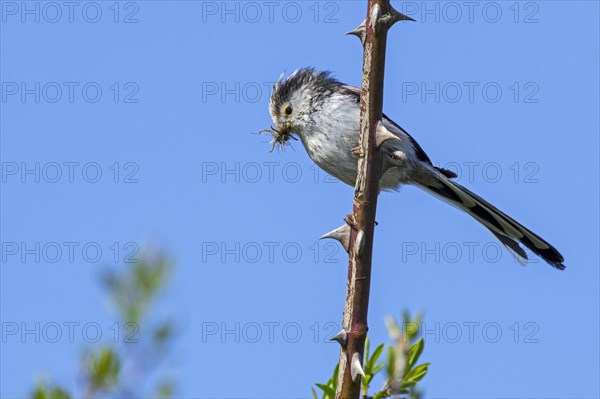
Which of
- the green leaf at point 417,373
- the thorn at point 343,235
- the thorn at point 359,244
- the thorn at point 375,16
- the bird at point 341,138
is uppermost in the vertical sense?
the bird at point 341,138

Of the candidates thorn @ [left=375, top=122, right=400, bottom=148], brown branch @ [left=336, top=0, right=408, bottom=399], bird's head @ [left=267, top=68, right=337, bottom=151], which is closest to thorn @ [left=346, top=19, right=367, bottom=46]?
brown branch @ [left=336, top=0, right=408, bottom=399]

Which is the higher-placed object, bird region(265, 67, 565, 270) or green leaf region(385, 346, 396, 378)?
bird region(265, 67, 565, 270)

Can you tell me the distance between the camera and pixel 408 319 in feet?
7.47

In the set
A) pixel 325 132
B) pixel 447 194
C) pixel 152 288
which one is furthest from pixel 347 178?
pixel 152 288

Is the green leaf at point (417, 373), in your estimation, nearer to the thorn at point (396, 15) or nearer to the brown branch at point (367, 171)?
the brown branch at point (367, 171)

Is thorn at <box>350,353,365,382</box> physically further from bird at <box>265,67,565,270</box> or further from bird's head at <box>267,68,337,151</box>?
bird's head at <box>267,68,337,151</box>

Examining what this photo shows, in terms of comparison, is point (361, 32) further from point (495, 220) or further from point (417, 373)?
point (495, 220)

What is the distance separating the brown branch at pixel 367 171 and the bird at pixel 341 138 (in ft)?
9.12

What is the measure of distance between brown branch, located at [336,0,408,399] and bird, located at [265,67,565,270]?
9.12ft

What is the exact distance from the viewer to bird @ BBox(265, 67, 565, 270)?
20.6 feet

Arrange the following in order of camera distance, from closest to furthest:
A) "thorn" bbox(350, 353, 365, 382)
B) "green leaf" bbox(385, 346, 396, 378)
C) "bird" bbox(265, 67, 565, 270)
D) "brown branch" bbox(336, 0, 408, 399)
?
"green leaf" bbox(385, 346, 396, 378)
"thorn" bbox(350, 353, 365, 382)
"brown branch" bbox(336, 0, 408, 399)
"bird" bbox(265, 67, 565, 270)

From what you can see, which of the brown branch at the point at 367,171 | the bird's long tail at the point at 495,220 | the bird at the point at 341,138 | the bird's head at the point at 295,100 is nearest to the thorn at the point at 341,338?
the brown branch at the point at 367,171

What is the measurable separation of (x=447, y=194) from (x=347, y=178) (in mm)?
844

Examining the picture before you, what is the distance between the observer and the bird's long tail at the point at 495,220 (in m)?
5.16
